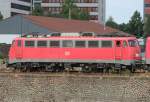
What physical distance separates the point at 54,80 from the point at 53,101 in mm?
1487

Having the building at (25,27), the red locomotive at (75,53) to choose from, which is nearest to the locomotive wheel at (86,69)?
the red locomotive at (75,53)

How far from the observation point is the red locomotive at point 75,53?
41688 millimetres

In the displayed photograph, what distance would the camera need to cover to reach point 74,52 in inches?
1686

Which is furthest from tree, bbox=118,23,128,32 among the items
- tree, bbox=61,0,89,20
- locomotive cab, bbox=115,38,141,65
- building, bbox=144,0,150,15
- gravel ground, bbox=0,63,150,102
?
gravel ground, bbox=0,63,150,102

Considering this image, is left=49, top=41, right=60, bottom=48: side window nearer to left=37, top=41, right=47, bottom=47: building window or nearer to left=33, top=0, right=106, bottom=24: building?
left=37, top=41, right=47, bottom=47: building window

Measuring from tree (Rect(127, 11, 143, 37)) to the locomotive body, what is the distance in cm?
11047

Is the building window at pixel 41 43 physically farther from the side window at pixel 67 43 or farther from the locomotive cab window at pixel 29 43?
the side window at pixel 67 43

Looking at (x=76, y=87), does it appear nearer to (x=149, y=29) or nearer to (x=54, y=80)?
(x=54, y=80)

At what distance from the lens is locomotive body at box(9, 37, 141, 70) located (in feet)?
137

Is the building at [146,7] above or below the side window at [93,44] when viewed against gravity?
above

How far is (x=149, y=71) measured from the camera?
40438mm

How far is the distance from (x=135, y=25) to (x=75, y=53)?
115610 millimetres

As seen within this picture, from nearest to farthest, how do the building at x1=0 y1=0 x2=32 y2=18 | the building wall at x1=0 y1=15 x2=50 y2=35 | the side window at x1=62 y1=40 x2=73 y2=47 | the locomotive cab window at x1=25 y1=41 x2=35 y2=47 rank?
1. the side window at x1=62 y1=40 x2=73 y2=47
2. the locomotive cab window at x1=25 y1=41 x2=35 y2=47
3. the building wall at x1=0 y1=15 x2=50 y2=35
4. the building at x1=0 y1=0 x2=32 y2=18

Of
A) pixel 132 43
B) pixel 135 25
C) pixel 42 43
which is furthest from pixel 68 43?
pixel 135 25
